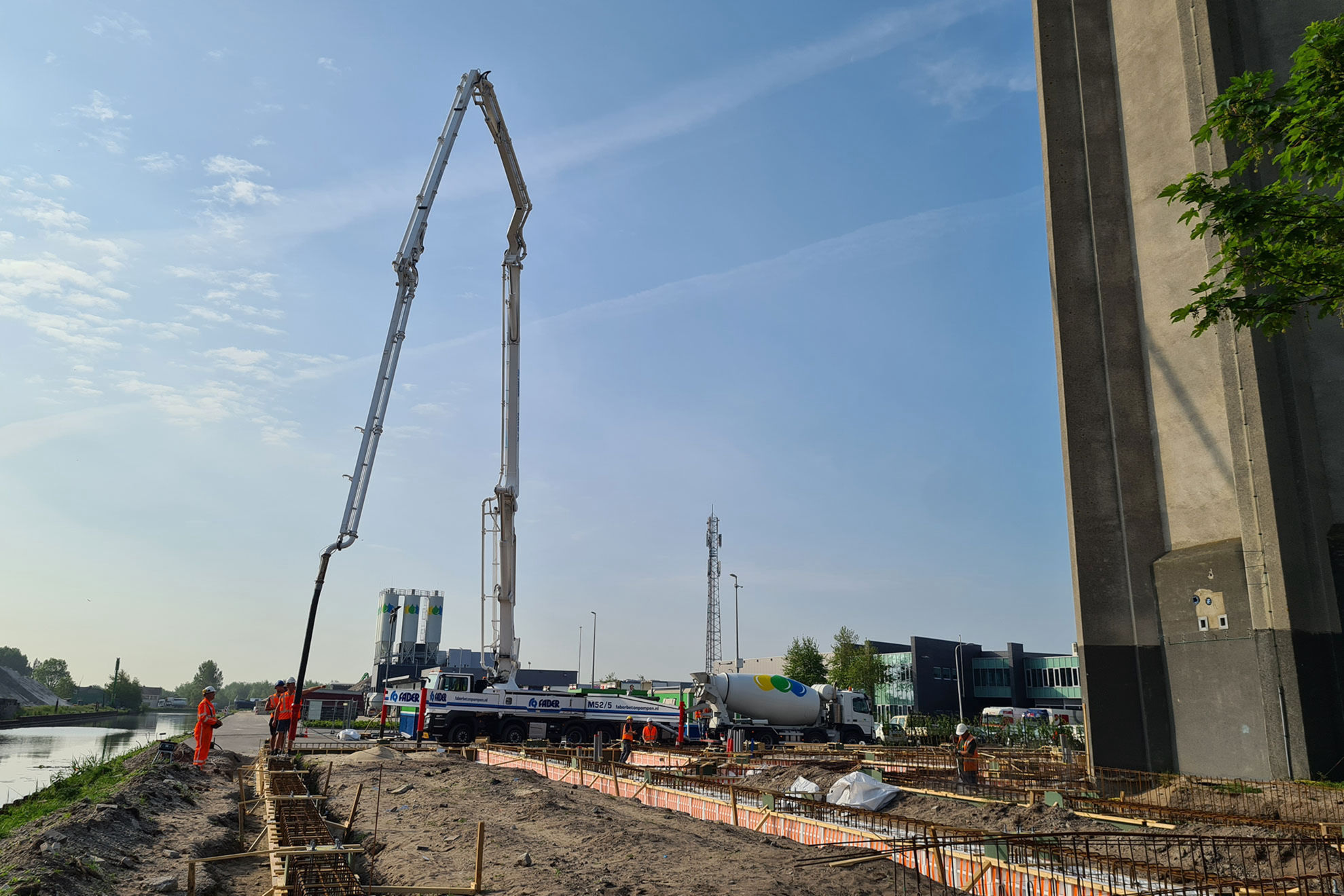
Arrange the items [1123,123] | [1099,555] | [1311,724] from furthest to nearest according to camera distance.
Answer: [1123,123]
[1099,555]
[1311,724]

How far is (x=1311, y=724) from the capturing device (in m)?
18.1

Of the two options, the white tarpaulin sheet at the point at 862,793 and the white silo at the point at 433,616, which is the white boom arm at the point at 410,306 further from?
the white silo at the point at 433,616

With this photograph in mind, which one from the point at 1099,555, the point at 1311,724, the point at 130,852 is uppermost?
the point at 1099,555

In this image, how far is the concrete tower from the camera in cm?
1900

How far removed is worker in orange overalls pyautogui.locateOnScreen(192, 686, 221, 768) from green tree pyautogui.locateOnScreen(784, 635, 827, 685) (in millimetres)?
52980

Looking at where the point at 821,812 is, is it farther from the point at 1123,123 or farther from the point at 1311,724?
the point at 1123,123

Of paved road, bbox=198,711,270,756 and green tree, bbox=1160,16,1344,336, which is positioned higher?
green tree, bbox=1160,16,1344,336

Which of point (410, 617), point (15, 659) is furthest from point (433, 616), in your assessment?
point (15, 659)

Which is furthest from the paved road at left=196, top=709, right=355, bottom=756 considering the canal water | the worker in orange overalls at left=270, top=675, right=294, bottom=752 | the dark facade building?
the dark facade building

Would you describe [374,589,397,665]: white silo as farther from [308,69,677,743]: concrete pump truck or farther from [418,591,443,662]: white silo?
[308,69,677,743]: concrete pump truck

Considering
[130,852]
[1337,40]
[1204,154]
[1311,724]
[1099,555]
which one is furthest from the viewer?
[1099,555]

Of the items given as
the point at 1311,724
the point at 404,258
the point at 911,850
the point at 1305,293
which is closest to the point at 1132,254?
the point at 1311,724

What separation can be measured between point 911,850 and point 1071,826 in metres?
5.58

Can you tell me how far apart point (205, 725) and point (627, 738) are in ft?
47.7
